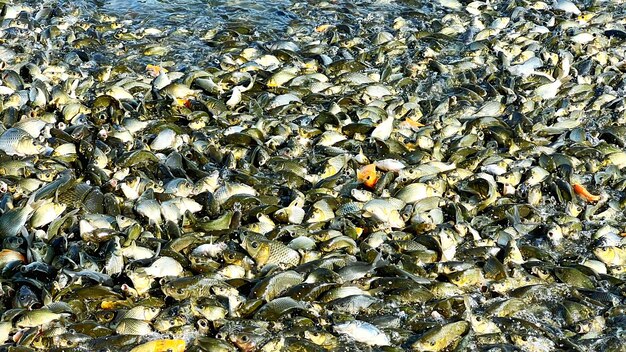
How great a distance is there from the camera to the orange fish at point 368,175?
834cm

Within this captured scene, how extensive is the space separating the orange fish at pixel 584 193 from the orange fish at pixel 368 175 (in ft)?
7.09

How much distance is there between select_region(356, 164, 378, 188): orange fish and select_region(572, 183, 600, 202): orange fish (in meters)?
2.16

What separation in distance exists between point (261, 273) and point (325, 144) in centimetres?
262

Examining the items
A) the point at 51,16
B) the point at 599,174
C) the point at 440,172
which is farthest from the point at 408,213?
the point at 51,16

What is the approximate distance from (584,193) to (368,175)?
7.60 ft

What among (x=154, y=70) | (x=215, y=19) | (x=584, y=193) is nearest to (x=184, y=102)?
(x=154, y=70)

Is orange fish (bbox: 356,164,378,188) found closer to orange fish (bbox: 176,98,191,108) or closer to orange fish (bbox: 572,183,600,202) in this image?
orange fish (bbox: 572,183,600,202)

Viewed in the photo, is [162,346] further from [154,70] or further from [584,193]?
[154,70]

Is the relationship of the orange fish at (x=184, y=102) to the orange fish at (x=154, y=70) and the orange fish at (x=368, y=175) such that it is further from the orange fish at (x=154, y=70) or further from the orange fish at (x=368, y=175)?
the orange fish at (x=368, y=175)

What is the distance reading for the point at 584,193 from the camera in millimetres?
8383

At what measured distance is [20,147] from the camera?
340 inches

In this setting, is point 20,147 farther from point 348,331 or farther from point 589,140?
point 589,140

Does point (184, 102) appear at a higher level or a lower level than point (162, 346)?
lower

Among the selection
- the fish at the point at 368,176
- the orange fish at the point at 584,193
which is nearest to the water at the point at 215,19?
the fish at the point at 368,176
